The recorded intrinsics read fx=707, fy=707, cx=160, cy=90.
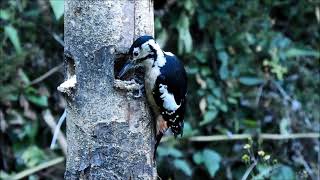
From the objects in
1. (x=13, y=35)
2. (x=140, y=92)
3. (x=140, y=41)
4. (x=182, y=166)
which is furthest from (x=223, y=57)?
(x=140, y=41)

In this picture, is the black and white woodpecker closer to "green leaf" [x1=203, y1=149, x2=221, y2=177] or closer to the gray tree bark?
the gray tree bark

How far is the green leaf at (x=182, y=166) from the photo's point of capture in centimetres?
513

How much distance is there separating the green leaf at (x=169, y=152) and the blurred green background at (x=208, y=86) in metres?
0.01

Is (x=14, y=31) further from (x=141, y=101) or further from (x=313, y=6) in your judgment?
(x=313, y=6)

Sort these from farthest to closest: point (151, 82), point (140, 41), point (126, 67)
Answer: point (151, 82), point (126, 67), point (140, 41)

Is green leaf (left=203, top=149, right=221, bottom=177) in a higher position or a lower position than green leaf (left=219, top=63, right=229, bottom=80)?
lower

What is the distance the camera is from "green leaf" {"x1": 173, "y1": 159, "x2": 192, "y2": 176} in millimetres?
5133

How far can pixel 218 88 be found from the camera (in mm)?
5465

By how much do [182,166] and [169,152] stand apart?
139 mm

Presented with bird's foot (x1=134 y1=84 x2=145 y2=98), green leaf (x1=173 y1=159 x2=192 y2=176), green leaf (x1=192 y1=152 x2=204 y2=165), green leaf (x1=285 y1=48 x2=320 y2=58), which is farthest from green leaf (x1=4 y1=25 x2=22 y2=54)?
green leaf (x1=285 y1=48 x2=320 y2=58)

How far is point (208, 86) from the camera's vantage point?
5449 millimetres

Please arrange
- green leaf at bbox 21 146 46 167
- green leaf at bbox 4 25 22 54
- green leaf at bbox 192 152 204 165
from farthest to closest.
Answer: green leaf at bbox 192 152 204 165 < green leaf at bbox 21 146 46 167 < green leaf at bbox 4 25 22 54

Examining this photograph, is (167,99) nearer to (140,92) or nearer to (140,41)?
(140,92)

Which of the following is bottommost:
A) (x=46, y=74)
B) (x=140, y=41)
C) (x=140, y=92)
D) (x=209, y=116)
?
(x=209, y=116)
